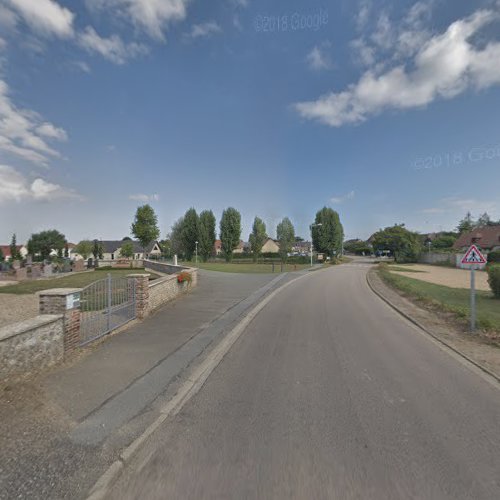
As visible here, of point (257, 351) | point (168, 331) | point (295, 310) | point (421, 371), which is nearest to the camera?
point (421, 371)

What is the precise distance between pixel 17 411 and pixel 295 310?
8.15 metres

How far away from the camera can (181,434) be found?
3.16 metres

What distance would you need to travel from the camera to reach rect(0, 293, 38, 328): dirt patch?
8.77m

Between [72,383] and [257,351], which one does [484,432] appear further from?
[72,383]

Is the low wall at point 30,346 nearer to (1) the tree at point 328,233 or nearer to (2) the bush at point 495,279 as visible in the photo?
(2) the bush at point 495,279

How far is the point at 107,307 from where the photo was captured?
23.2 ft

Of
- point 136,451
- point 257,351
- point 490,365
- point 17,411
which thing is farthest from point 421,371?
point 17,411

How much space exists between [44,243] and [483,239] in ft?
316

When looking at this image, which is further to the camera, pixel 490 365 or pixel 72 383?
pixel 490 365

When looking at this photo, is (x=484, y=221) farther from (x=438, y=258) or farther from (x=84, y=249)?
(x=84, y=249)

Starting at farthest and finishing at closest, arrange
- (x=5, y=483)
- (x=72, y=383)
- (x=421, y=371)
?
(x=421, y=371), (x=72, y=383), (x=5, y=483)

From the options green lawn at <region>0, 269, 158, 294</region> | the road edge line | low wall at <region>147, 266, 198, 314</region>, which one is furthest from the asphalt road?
green lawn at <region>0, 269, 158, 294</region>

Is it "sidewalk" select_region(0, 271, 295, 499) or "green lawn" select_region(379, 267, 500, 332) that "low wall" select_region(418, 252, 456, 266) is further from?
"sidewalk" select_region(0, 271, 295, 499)

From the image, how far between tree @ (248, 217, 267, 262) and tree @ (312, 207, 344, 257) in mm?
12538
